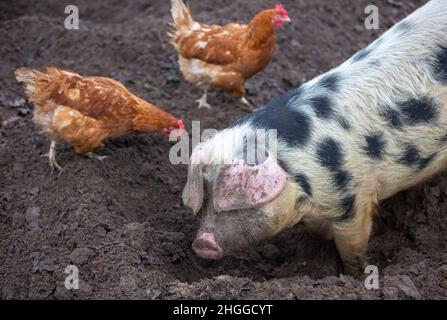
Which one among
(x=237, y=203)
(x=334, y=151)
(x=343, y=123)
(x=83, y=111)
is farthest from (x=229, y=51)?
(x=237, y=203)

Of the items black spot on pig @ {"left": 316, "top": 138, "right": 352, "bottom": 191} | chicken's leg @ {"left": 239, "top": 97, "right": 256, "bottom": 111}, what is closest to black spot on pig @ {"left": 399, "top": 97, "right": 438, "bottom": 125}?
black spot on pig @ {"left": 316, "top": 138, "right": 352, "bottom": 191}

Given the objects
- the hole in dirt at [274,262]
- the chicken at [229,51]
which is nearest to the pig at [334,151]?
the hole in dirt at [274,262]

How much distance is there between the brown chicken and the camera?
4.75 meters

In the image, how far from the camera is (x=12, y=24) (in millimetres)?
7016

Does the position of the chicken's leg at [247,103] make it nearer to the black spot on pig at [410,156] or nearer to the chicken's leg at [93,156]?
the chicken's leg at [93,156]

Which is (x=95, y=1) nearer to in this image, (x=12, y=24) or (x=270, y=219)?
(x=12, y=24)

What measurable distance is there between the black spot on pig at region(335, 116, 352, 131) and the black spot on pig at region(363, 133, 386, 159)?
0.14 m

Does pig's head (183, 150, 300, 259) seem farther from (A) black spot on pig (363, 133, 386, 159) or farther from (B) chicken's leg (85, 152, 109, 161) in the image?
(B) chicken's leg (85, 152, 109, 161)

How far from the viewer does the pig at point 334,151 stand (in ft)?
12.3

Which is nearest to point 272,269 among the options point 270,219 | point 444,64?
point 270,219

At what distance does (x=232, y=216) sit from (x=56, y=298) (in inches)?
47.1

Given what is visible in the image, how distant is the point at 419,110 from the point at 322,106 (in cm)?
65

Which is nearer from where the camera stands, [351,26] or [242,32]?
Answer: [242,32]

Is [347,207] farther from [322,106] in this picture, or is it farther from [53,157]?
[53,157]
